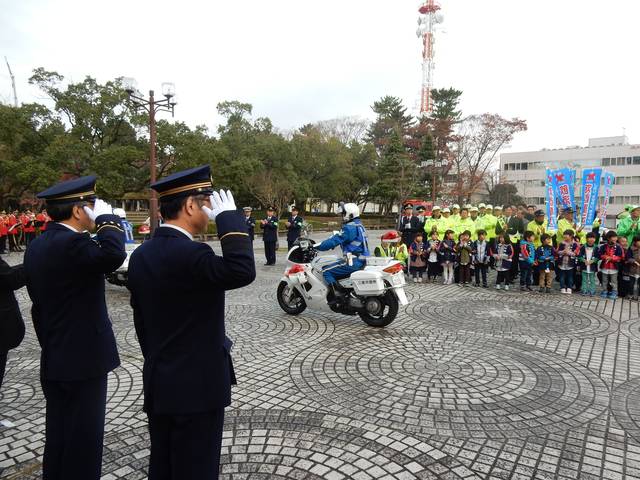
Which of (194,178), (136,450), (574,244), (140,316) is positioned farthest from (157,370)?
(574,244)

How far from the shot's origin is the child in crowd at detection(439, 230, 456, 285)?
10.1 meters

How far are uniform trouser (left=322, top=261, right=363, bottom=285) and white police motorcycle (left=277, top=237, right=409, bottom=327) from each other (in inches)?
3.3

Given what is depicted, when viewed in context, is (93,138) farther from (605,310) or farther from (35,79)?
(605,310)

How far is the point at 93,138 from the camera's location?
851 inches

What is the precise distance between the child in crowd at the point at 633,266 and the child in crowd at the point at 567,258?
912 millimetres

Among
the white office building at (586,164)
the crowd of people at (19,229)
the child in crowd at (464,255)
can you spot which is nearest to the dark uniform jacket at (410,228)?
the child in crowd at (464,255)

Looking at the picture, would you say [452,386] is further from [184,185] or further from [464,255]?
[464,255]

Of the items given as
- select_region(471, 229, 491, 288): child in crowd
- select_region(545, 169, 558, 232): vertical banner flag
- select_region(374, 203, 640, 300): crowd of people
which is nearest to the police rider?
select_region(374, 203, 640, 300): crowd of people

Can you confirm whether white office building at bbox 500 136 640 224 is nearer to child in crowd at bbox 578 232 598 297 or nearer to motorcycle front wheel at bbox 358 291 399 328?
child in crowd at bbox 578 232 598 297

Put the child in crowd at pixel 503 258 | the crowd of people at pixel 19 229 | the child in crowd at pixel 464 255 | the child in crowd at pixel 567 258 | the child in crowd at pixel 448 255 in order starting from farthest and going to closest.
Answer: the crowd of people at pixel 19 229 < the child in crowd at pixel 448 255 < the child in crowd at pixel 464 255 < the child in crowd at pixel 503 258 < the child in crowd at pixel 567 258

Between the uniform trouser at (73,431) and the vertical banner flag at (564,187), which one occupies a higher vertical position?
the vertical banner flag at (564,187)

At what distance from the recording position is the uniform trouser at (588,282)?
28.8ft

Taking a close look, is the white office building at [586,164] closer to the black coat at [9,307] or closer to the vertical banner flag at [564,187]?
the vertical banner flag at [564,187]

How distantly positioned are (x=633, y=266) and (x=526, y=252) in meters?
1.94
